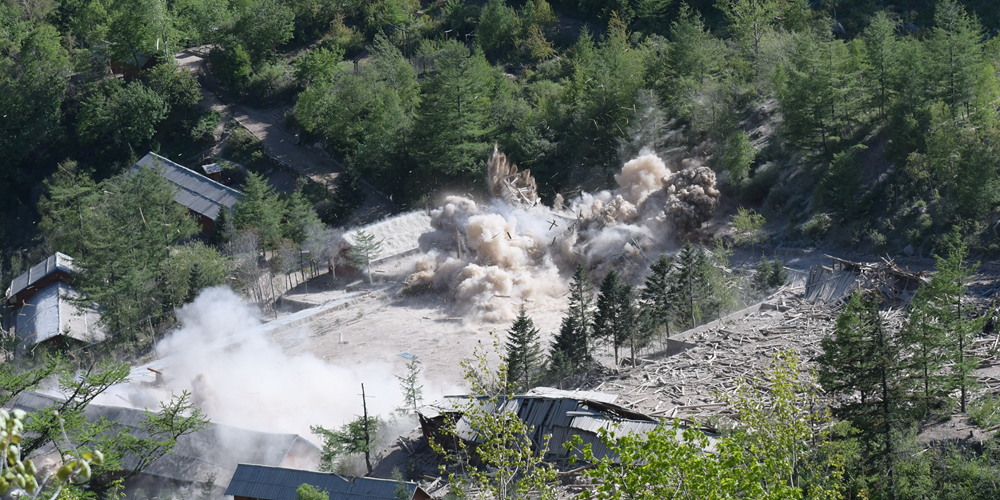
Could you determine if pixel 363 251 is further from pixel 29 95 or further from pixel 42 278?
pixel 29 95

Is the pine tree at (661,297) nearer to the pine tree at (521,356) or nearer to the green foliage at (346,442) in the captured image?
the pine tree at (521,356)

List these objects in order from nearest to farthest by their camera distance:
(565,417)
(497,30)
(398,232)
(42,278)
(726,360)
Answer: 1. (565,417)
2. (726,360)
3. (398,232)
4. (42,278)
5. (497,30)

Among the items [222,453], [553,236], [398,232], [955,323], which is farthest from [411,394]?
[398,232]

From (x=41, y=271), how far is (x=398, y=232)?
22.1 metres

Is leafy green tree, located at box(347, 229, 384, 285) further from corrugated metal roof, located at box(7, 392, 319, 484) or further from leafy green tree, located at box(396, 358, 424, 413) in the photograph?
corrugated metal roof, located at box(7, 392, 319, 484)

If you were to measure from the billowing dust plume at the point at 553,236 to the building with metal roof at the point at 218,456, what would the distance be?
47.9ft

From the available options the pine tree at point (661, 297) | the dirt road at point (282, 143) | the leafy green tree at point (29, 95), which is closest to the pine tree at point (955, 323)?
the pine tree at point (661, 297)

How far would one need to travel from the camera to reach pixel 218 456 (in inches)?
1200

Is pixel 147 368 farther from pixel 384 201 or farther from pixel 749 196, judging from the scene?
pixel 749 196

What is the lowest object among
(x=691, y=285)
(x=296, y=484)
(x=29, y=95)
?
(x=296, y=484)

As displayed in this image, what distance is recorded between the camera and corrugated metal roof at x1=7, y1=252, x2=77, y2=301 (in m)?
55.7

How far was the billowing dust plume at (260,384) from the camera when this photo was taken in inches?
1330

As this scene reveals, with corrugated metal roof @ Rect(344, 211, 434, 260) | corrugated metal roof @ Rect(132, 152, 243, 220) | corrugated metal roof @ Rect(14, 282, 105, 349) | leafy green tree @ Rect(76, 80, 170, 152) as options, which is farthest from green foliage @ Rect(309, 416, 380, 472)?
leafy green tree @ Rect(76, 80, 170, 152)

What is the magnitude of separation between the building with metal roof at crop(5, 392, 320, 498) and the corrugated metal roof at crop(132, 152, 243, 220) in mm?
27733
